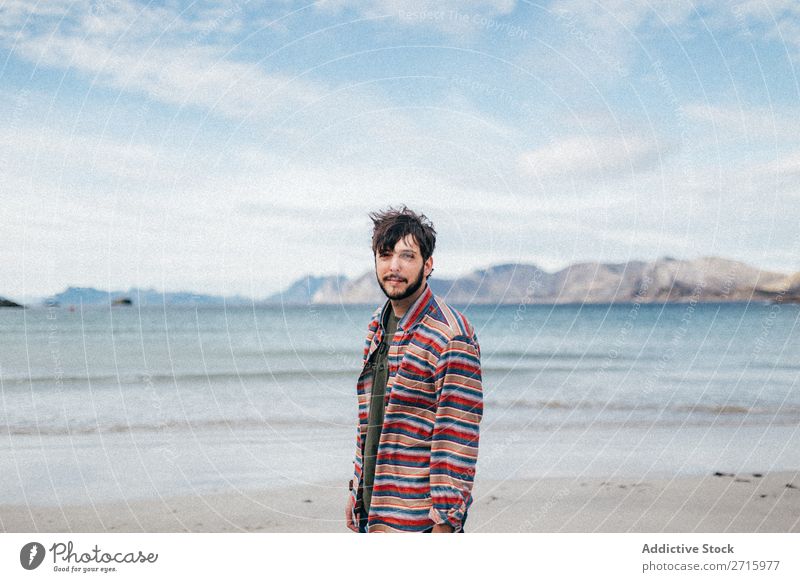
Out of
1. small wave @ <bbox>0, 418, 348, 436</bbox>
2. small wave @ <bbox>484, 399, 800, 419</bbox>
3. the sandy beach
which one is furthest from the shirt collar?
small wave @ <bbox>484, 399, 800, 419</bbox>

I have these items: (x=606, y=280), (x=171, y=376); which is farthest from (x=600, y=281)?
(x=171, y=376)

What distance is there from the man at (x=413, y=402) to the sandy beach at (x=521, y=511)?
10.1ft

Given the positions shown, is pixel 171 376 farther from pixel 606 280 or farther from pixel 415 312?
pixel 606 280

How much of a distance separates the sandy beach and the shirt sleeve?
332cm

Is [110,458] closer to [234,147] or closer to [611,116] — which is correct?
[234,147]

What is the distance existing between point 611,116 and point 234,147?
2975mm

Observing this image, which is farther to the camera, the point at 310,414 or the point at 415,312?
the point at 310,414

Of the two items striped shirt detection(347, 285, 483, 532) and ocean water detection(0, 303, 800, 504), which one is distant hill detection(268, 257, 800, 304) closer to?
ocean water detection(0, 303, 800, 504)

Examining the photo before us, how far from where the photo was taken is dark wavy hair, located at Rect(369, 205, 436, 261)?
3.15 m

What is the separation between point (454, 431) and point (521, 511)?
3.74 m

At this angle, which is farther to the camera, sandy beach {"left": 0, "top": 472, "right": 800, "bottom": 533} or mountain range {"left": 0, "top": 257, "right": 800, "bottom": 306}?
mountain range {"left": 0, "top": 257, "right": 800, "bottom": 306}

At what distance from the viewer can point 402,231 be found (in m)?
3.16

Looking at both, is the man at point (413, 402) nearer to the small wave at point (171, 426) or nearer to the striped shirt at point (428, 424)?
the striped shirt at point (428, 424)

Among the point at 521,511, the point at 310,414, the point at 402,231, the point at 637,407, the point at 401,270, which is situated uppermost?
the point at 637,407
